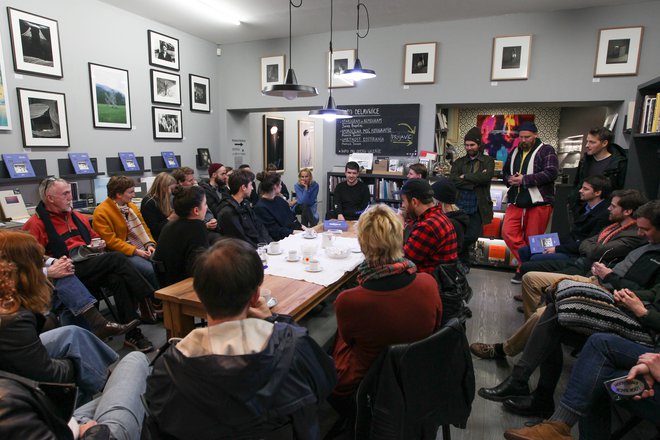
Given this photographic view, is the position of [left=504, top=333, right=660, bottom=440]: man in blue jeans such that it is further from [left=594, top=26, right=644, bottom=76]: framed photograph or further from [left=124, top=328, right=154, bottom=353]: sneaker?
[left=594, top=26, right=644, bottom=76]: framed photograph

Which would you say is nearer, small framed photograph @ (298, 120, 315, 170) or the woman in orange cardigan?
the woman in orange cardigan

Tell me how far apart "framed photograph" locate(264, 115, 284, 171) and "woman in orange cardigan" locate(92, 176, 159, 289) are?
4325mm

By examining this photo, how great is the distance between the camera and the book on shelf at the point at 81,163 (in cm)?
436

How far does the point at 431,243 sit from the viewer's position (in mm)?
2344

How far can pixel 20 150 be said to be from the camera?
155 inches

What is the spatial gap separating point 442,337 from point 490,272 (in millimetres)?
3798

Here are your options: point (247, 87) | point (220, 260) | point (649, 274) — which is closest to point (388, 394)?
point (220, 260)

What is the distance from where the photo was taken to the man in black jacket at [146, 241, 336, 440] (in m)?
0.98

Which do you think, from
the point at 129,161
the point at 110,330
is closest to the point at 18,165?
the point at 129,161

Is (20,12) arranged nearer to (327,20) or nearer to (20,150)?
(20,150)

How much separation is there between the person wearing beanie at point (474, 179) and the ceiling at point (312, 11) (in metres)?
1.56

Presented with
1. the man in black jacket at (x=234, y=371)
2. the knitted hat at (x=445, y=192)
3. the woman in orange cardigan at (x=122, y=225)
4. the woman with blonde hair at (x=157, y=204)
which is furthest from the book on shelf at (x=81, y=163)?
the man in black jacket at (x=234, y=371)

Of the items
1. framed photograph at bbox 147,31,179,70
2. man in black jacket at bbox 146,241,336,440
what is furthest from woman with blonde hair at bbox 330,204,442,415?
framed photograph at bbox 147,31,179,70

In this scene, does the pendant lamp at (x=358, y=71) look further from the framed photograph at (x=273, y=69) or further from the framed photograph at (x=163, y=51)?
the framed photograph at (x=163, y=51)
